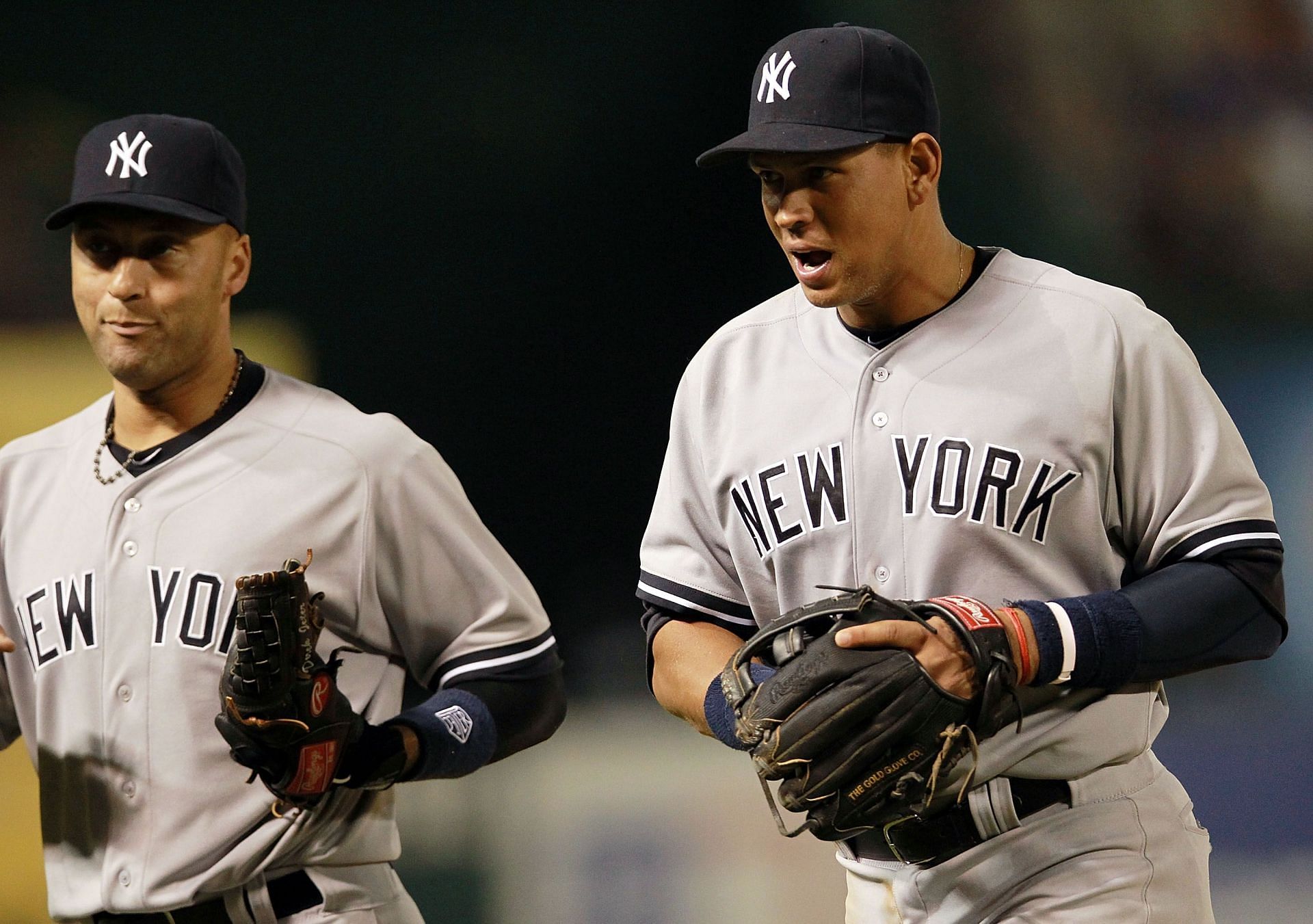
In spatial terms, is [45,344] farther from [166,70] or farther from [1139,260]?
[1139,260]

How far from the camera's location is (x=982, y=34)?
3.32m

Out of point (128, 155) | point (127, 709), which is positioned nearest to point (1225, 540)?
point (127, 709)

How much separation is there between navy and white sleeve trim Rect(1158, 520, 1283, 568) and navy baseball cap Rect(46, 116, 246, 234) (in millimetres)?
1510

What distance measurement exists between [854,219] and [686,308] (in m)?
1.59

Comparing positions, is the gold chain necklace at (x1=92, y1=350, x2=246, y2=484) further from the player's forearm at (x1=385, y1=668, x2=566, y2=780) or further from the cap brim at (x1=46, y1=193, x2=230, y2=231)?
the player's forearm at (x1=385, y1=668, x2=566, y2=780)

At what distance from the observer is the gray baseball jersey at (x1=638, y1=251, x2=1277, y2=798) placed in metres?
1.87

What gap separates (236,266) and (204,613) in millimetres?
589

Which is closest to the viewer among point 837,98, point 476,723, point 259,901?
point 837,98

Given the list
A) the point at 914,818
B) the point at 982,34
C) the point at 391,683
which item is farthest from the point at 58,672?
the point at 982,34

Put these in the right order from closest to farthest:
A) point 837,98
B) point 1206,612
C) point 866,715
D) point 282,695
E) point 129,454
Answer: point 866,715
point 1206,612
point 837,98
point 282,695
point 129,454

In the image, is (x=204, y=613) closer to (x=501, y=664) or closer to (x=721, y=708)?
(x=501, y=664)

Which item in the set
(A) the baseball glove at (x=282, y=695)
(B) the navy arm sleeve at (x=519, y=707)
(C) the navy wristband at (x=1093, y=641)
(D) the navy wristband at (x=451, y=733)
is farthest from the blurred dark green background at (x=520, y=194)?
(C) the navy wristband at (x=1093, y=641)

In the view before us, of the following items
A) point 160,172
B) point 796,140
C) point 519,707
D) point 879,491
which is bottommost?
point 519,707

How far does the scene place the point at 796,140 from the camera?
74.1 inches
